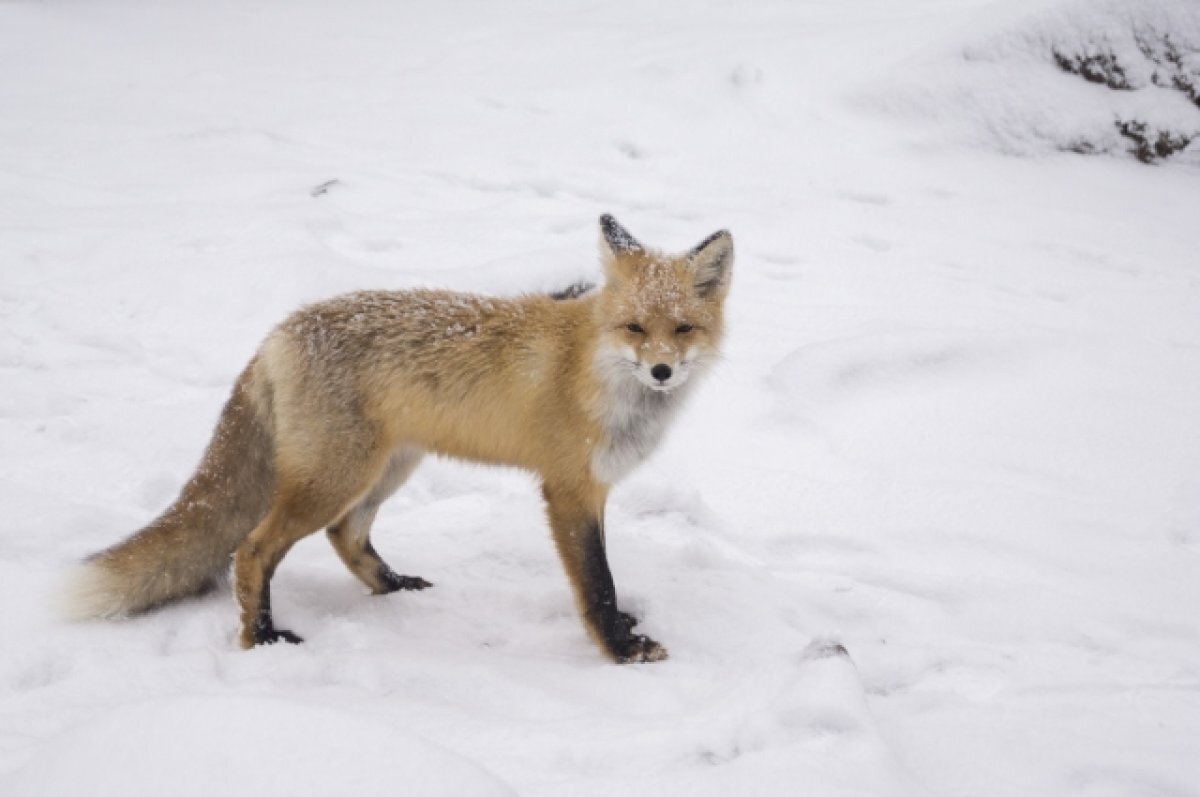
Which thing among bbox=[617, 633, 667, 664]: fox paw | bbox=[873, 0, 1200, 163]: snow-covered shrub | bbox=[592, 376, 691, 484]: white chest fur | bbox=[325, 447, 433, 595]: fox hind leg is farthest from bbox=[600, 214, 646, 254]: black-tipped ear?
bbox=[873, 0, 1200, 163]: snow-covered shrub

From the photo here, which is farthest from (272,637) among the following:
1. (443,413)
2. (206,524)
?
(443,413)

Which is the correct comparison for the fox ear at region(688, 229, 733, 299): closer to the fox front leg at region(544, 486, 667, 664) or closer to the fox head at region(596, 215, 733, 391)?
the fox head at region(596, 215, 733, 391)

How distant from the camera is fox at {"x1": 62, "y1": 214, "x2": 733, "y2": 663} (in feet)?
9.60

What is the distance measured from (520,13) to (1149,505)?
10632mm

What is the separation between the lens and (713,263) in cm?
318

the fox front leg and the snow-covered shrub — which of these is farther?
the snow-covered shrub

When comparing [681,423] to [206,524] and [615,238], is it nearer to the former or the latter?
[615,238]

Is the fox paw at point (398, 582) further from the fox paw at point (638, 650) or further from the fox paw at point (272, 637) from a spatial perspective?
the fox paw at point (638, 650)

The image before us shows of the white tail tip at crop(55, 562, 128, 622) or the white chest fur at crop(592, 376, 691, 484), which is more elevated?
the white chest fur at crop(592, 376, 691, 484)

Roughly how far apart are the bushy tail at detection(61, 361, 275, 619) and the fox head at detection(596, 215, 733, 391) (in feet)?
4.14

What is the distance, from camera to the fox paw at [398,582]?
338 cm

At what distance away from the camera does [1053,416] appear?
15.6 feet

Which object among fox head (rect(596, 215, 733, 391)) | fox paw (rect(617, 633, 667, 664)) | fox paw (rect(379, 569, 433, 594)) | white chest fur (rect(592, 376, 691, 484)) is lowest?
fox paw (rect(379, 569, 433, 594))

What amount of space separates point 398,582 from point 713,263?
174 centimetres
